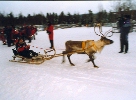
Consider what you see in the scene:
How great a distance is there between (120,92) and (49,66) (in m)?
3.06

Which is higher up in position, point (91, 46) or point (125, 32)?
point (125, 32)

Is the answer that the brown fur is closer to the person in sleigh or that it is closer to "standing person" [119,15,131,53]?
Result: the person in sleigh

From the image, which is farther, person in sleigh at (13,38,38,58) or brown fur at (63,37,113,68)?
person in sleigh at (13,38,38,58)

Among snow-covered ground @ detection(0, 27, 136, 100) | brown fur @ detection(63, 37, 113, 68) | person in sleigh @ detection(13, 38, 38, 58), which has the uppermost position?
brown fur @ detection(63, 37, 113, 68)

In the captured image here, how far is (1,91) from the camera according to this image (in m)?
4.58

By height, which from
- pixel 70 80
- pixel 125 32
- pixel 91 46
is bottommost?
pixel 70 80

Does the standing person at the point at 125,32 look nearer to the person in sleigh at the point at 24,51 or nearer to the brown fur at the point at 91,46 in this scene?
the brown fur at the point at 91,46

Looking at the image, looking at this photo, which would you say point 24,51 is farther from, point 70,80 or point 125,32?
point 125,32

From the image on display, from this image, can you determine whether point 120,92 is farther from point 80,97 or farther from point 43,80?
point 43,80

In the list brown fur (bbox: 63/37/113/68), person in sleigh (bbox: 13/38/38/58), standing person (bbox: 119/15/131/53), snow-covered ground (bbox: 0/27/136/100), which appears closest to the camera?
snow-covered ground (bbox: 0/27/136/100)

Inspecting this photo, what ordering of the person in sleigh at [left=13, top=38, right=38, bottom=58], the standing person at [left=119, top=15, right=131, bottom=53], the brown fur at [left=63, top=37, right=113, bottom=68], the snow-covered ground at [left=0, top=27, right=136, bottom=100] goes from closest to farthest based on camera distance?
the snow-covered ground at [left=0, top=27, right=136, bottom=100] < the brown fur at [left=63, top=37, right=113, bottom=68] < the person in sleigh at [left=13, top=38, right=38, bottom=58] < the standing person at [left=119, top=15, right=131, bottom=53]

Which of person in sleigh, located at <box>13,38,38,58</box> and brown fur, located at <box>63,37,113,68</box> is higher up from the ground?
brown fur, located at <box>63,37,113,68</box>

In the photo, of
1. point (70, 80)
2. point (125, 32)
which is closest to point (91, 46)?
point (70, 80)

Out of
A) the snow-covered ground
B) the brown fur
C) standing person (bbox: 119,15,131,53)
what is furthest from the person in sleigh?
standing person (bbox: 119,15,131,53)
